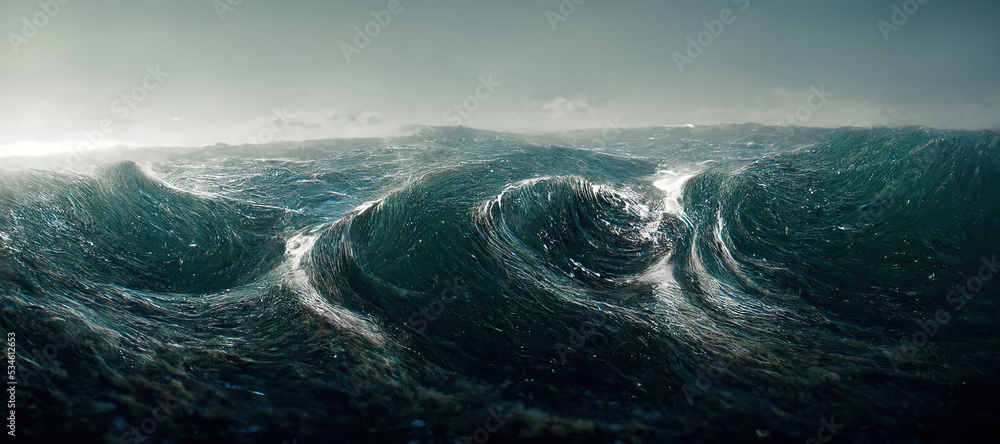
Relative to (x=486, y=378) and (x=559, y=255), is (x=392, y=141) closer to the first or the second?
(x=559, y=255)

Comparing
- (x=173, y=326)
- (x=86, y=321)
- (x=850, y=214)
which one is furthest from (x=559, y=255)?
(x=850, y=214)

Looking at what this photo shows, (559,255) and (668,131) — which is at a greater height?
(668,131)

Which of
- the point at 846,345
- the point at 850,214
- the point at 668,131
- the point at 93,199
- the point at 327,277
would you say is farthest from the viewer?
the point at 668,131

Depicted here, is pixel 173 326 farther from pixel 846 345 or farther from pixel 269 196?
pixel 846 345

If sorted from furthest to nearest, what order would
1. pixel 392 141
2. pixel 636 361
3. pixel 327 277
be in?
pixel 392 141
pixel 327 277
pixel 636 361

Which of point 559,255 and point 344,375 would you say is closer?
point 344,375

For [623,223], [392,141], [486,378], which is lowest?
[486,378]
